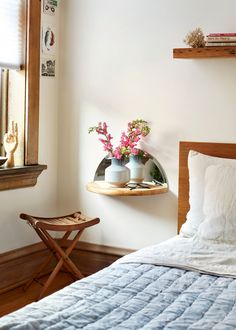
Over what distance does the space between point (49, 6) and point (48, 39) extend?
9.2 inches

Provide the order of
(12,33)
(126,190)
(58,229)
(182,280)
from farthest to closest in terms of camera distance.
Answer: (12,33) → (126,190) → (58,229) → (182,280)

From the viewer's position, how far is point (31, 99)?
3.88 m

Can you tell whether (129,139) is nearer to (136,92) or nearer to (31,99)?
(136,92)

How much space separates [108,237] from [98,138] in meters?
0.72

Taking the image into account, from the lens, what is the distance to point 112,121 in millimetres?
3975

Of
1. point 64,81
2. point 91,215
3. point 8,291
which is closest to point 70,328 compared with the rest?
point 8,291

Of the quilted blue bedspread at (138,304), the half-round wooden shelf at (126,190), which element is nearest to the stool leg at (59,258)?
the half-round wooden shelf at (126,190)

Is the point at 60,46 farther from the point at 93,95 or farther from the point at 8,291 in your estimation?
the point at 8,291

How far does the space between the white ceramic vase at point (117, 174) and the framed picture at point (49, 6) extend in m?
1.18

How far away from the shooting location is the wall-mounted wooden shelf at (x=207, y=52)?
133 inches

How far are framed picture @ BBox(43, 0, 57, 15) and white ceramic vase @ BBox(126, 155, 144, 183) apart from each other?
3.96ft

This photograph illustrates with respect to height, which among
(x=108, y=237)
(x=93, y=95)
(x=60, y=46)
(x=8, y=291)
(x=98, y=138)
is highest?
(x=60, y=46)

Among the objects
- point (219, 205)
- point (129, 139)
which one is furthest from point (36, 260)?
point (219, 205)

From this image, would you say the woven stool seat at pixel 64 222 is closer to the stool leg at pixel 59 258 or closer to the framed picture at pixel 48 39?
the stool leg at pixel 59 258
